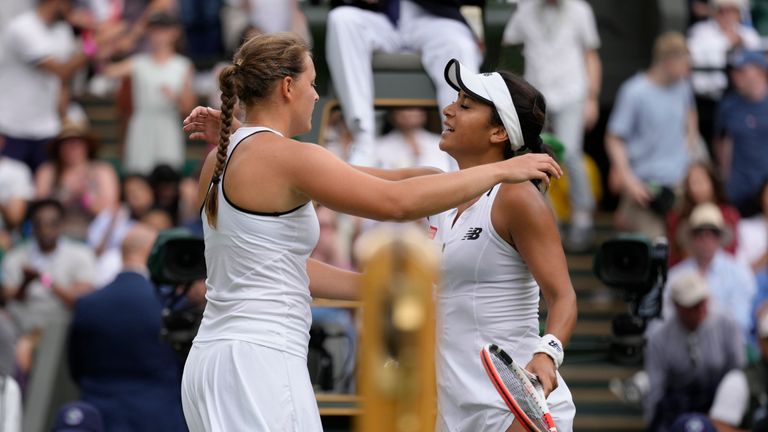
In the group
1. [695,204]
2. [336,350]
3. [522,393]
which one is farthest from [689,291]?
[522,393]

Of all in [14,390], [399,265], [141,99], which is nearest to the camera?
[399,265]

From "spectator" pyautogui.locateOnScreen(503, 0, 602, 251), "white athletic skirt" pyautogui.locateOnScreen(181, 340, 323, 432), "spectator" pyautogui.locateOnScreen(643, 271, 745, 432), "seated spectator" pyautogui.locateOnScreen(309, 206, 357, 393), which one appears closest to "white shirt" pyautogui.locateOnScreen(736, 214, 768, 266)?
"spectator" pyautogui.locateOnScreen(503, 0, 602, 251)

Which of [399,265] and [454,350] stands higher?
[399,265]

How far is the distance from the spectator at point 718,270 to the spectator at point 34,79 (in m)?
4.74

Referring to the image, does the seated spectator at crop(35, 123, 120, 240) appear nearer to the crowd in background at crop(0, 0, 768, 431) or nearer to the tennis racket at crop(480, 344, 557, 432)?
the crowd in background at crop(0, 0, 768, 431)

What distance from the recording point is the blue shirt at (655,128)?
38.3ft

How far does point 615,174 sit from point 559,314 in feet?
24.2

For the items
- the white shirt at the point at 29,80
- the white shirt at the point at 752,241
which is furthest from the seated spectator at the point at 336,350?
the white shirt at the point at 29,80

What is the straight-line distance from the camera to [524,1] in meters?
11.8

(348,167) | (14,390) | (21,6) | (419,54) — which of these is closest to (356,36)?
(419,54)

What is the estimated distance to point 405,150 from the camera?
34.3ft

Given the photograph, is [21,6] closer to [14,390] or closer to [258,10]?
[258,10]

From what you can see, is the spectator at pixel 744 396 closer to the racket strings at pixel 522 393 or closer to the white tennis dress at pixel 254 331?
the racket strings at pixel 522 393

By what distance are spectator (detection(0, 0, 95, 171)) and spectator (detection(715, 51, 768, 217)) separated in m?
4.89
